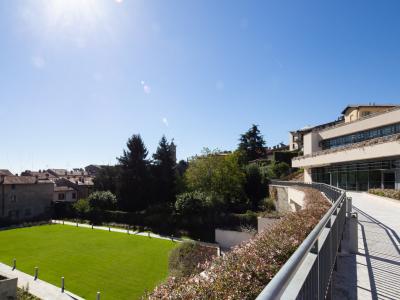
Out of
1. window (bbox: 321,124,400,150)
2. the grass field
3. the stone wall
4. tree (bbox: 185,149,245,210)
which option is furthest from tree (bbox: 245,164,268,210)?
the stone wall

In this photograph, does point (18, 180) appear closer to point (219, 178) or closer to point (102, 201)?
point (102, 201)

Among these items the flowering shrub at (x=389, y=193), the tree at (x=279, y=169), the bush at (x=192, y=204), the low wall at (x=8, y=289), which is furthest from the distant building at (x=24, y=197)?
the flowering shrub at (x=389, y=193)

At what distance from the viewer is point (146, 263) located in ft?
79.0

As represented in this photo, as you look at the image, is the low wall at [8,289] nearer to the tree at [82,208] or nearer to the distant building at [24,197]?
the tree at [82,208]

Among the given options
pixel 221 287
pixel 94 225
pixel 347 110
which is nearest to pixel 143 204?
pixel 94 225

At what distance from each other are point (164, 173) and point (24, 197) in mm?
24722

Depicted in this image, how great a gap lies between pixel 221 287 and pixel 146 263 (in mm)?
21880

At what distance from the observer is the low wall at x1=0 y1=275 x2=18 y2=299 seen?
16062 millimetres

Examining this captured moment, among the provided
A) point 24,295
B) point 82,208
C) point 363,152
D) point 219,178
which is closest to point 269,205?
point 219,178

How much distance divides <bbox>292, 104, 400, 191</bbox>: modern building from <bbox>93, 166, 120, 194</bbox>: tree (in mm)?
30955

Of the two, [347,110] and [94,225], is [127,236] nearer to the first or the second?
[94,225]

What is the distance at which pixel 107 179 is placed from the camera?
52.5 meters

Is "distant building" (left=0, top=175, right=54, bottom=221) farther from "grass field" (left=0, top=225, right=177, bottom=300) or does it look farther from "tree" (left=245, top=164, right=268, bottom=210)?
"tree" (left=245, top=164, right=268, bottom=210)

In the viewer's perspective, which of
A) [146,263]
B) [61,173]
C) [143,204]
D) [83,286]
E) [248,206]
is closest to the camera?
[83,286]
